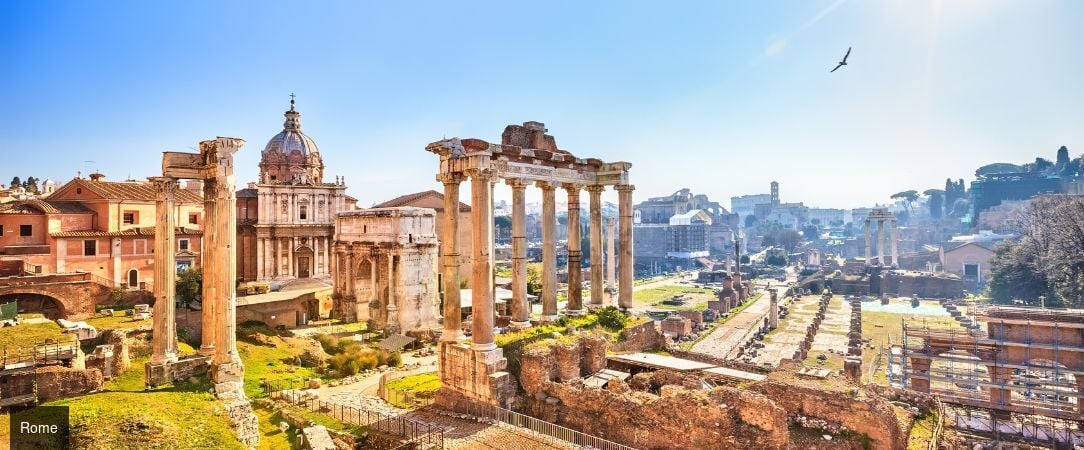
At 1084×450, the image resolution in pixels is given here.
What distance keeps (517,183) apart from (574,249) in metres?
3.69

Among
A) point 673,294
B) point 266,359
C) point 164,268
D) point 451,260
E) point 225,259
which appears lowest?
point 673,294

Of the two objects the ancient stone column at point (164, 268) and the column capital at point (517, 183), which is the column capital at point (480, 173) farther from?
the ancient stone column at point (164, 268)

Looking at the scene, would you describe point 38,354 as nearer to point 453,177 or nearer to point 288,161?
point 453,177

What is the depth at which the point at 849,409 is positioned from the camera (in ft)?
35.6

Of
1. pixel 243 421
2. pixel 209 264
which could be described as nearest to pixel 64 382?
pixel 209 264

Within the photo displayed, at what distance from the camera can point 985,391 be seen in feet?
80.5

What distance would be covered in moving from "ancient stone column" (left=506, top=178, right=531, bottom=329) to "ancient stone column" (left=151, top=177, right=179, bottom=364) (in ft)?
28.9

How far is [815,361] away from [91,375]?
36580 millimetres

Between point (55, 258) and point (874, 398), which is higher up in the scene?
point (55, 258)

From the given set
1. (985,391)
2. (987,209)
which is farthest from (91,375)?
(987,209)

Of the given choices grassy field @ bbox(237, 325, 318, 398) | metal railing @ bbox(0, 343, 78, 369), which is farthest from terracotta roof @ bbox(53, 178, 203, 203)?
metal railing @ bbox(0, 343, 78, 369)

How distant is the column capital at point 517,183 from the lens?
15.7 m

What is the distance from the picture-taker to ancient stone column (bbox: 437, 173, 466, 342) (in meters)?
13.9

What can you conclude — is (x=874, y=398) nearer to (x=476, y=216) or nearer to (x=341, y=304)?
(x=476, y=216)
